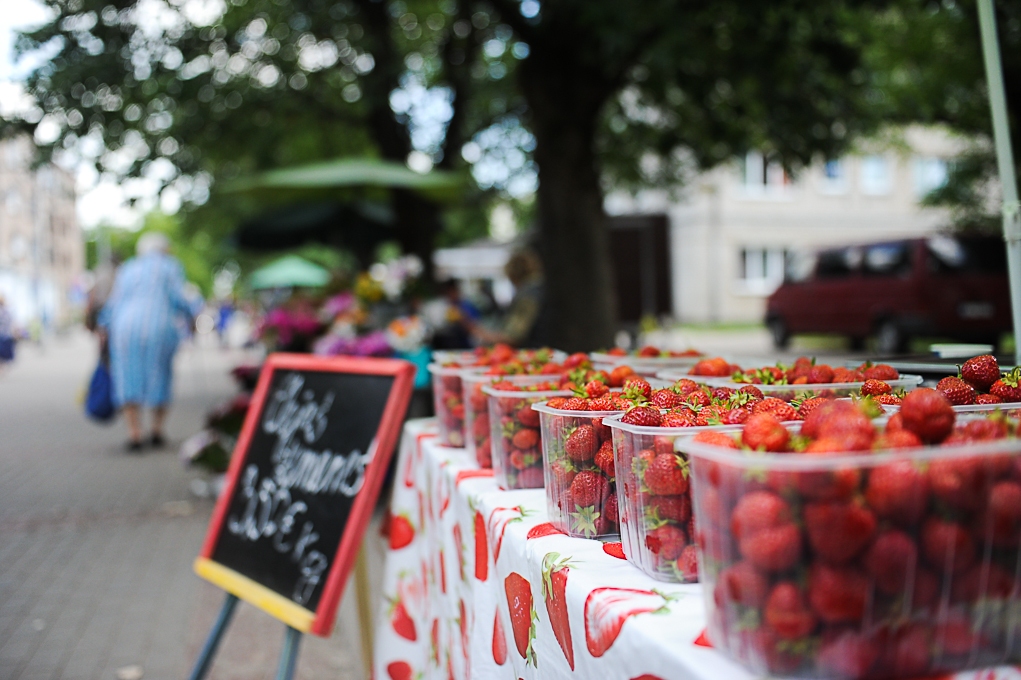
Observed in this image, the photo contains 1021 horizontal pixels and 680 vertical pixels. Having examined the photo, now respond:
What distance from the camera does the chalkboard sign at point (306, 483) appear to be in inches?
92.9

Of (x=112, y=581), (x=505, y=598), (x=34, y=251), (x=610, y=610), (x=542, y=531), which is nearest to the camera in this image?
(x=610, y=610)

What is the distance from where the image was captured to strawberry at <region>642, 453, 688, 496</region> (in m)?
1.23

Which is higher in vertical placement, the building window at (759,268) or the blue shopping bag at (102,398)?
the building window at (759,268)

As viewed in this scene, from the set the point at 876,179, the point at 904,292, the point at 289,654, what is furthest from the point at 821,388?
the point at 876,179

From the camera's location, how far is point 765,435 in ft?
3.43

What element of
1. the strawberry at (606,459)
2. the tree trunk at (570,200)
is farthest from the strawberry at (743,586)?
the tree trunk at (570,200)

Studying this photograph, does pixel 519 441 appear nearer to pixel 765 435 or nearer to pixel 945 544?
pixel 765 435

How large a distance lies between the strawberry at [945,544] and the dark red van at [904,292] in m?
11.7

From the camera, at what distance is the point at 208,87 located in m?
10.2

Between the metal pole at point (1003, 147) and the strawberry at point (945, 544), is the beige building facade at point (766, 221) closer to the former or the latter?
the metal pole at point (1003, 147)

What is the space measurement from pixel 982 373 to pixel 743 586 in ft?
2.92

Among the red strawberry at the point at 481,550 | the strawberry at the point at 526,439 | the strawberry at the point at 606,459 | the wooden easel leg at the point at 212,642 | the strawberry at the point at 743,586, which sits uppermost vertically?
the strawberry at the point at 606,459

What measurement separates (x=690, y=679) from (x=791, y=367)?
48.2 inches

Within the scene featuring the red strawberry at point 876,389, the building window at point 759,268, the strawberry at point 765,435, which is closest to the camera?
the strawberry at point 765,435
